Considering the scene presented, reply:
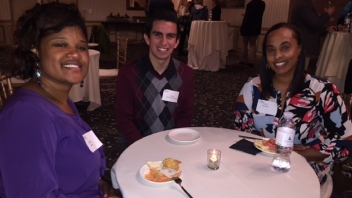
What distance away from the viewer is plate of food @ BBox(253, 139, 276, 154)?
1331mm

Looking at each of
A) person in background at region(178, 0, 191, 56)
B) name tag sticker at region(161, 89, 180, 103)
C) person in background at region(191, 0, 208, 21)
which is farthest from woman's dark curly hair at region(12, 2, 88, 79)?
person in background at region(178, 0, 191, 56)

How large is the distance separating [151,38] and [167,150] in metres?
0.87

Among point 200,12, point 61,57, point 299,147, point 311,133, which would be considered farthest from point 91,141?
point 200,12

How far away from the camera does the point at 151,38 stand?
193cm

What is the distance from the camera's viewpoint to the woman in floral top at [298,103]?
5.24 feet

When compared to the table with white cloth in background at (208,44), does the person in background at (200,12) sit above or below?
above

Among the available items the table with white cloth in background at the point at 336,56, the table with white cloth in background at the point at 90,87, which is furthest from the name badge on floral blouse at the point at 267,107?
the table with white cloth in background at the point at 336,56

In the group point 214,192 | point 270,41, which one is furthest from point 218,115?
point 214,192

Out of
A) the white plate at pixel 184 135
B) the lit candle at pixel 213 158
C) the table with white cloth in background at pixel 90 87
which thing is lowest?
the table with white cloth in background at pixel 90 87

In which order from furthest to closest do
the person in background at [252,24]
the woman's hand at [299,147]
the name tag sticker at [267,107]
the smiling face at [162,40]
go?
the person in background at [252,24] < the smiling face at [162,40] < the name tag sticker at [267,107] < the woman's hand at [299,147]

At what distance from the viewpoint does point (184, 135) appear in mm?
1508

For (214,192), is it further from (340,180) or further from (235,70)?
(235,70)

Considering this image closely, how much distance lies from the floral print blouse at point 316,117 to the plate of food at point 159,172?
77 cm

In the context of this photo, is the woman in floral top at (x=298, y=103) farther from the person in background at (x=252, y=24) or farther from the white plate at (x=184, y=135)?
the person in background at (x=252, y=24)
